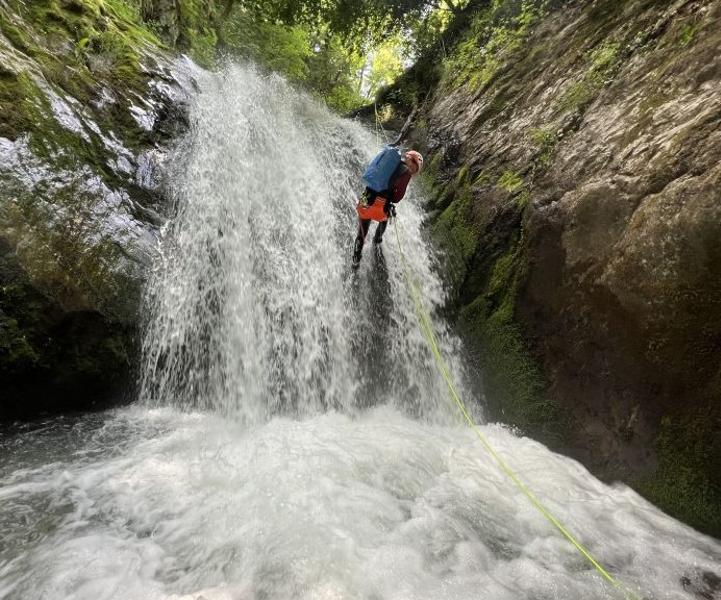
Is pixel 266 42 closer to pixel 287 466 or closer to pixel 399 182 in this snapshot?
pixel 399 182

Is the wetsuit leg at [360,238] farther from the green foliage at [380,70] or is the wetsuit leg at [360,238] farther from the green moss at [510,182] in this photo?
the green foliage at [380,70]

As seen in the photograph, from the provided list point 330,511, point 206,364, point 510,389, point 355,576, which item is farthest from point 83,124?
point 510,389

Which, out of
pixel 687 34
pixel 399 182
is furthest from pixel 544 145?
pixel 399 182

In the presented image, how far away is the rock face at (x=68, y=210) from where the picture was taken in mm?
3619

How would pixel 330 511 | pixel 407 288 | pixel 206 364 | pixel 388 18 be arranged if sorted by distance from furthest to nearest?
pixel 388 18 → pixel 407 288 → pixel 206 364 → pixel 330 511

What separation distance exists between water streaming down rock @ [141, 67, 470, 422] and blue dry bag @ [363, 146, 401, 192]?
3.58 ft

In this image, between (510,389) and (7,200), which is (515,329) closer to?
(510,389)

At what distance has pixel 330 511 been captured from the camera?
9.64 feet

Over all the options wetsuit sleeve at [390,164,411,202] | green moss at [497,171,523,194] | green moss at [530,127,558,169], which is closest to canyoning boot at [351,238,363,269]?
wetsuit sleeve at [390,164,411,202]

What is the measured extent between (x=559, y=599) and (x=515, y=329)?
2.81 m

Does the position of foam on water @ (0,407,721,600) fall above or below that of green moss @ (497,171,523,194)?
below

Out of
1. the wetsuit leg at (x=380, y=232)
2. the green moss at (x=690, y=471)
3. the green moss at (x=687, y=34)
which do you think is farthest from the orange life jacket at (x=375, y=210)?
the green moss at (x=690, y=471)

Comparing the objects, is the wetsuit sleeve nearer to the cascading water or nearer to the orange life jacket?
the orange life jacket

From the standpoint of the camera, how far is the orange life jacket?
5586 millimetres
